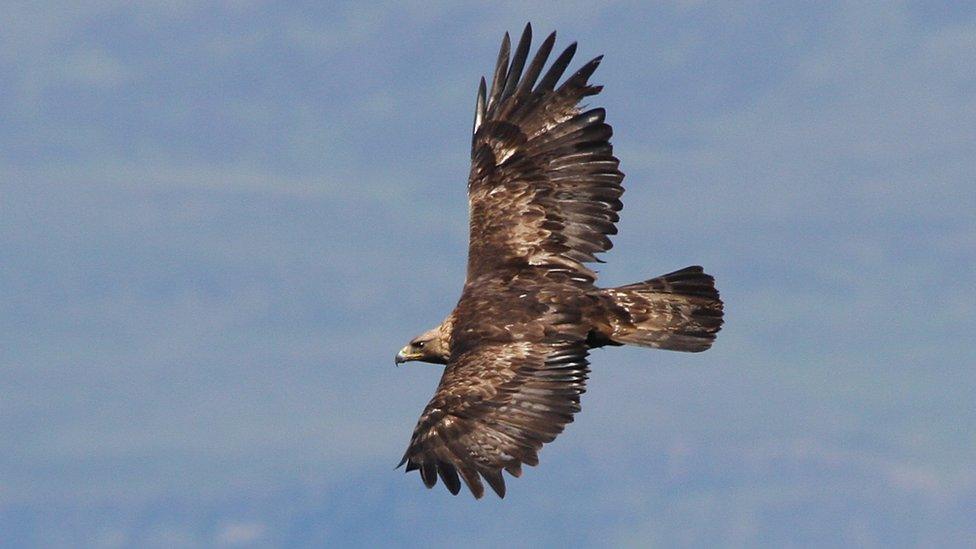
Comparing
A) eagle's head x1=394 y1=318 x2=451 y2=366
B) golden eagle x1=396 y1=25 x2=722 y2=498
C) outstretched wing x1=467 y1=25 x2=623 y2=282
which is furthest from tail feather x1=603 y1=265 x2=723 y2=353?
eagle's head x1=394 y1=318 x2=451 y2=366

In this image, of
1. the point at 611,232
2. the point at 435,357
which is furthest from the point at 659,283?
the point at 435,357

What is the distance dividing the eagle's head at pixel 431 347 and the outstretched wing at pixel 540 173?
0.87 m

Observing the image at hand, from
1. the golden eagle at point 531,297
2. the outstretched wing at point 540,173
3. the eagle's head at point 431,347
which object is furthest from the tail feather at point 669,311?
the eagle's head at point 431,347

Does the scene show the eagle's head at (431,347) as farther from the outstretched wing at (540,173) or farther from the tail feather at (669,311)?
the tail feather at (669,311)

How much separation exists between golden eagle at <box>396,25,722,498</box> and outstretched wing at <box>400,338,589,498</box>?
0.01 meters

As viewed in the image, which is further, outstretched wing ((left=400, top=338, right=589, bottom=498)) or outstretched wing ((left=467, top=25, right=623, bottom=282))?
outstretched wing ((left=467, top=25, right=623, bottom=282))

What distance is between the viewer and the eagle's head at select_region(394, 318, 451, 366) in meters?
21.0

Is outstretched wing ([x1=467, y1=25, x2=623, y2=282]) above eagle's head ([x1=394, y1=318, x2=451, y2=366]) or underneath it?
above

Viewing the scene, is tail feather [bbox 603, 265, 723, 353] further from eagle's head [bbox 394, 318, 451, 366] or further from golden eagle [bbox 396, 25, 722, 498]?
eagle's head [bbox 394, 318, 451, 366]

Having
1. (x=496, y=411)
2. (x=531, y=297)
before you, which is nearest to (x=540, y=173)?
(x=531, y=297)

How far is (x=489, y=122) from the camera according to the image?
Answer: 75.2ft

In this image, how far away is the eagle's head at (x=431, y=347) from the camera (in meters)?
21.0

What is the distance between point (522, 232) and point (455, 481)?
171 inches

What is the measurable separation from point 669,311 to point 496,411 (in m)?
2.86
